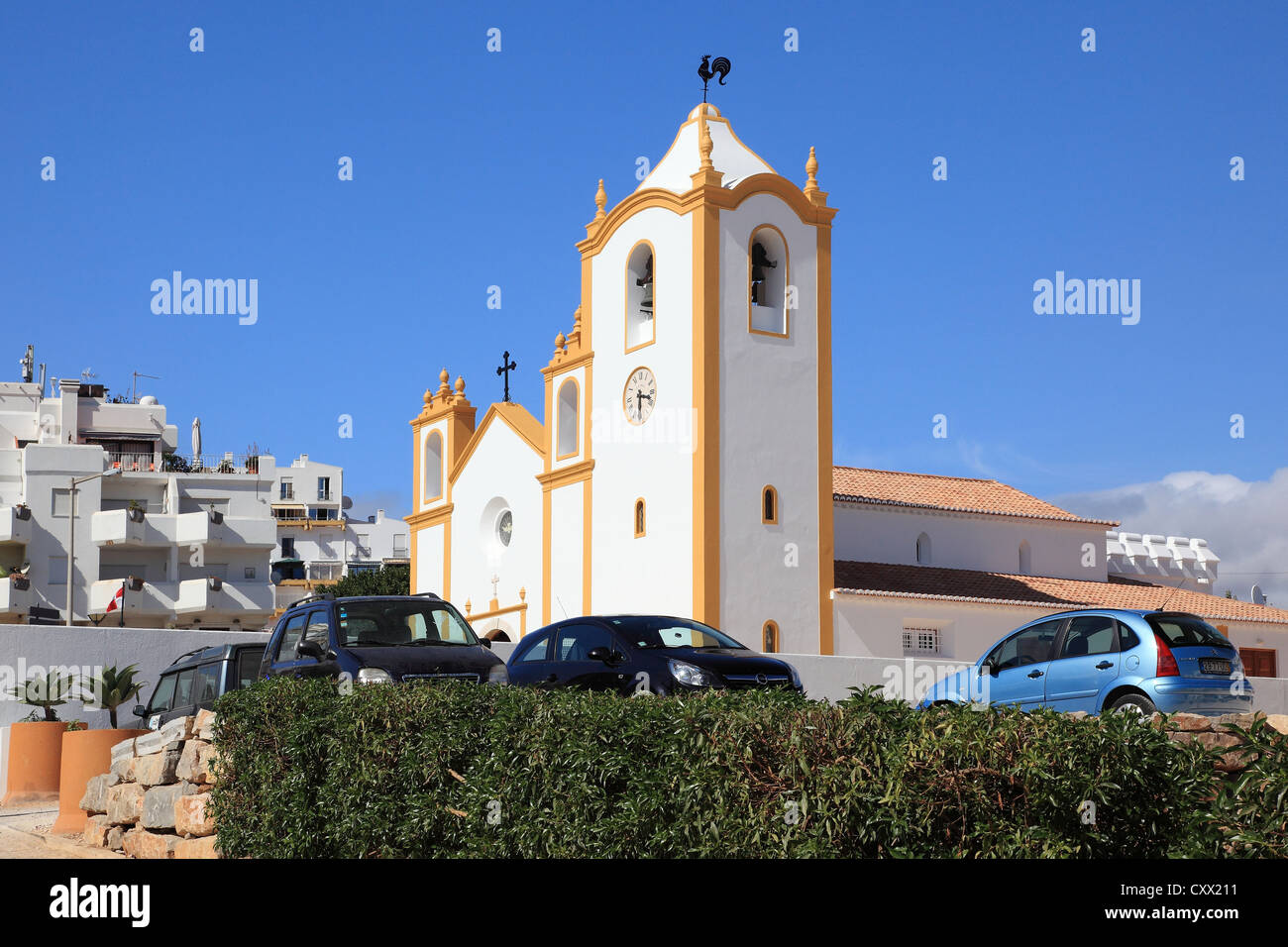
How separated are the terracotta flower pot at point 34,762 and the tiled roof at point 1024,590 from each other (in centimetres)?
2084

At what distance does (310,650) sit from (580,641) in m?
3.45

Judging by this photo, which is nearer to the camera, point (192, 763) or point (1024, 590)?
point (192, 763)

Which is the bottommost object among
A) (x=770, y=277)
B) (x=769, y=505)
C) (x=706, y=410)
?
(x=769, y=505)

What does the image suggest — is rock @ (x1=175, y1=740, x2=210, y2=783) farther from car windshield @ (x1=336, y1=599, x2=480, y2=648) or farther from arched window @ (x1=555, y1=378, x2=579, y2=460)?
arched window @ (x1=555, y1=378, x2=579, y2=460)

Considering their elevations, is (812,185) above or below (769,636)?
above

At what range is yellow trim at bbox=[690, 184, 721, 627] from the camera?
107 ft

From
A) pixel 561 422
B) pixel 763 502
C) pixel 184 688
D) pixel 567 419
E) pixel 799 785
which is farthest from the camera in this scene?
→ pixel 567 419

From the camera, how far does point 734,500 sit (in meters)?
33.5

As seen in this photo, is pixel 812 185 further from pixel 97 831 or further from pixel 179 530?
pixel 179 530

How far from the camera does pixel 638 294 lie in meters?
36.6

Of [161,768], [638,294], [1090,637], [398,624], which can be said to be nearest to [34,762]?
[161,768]
